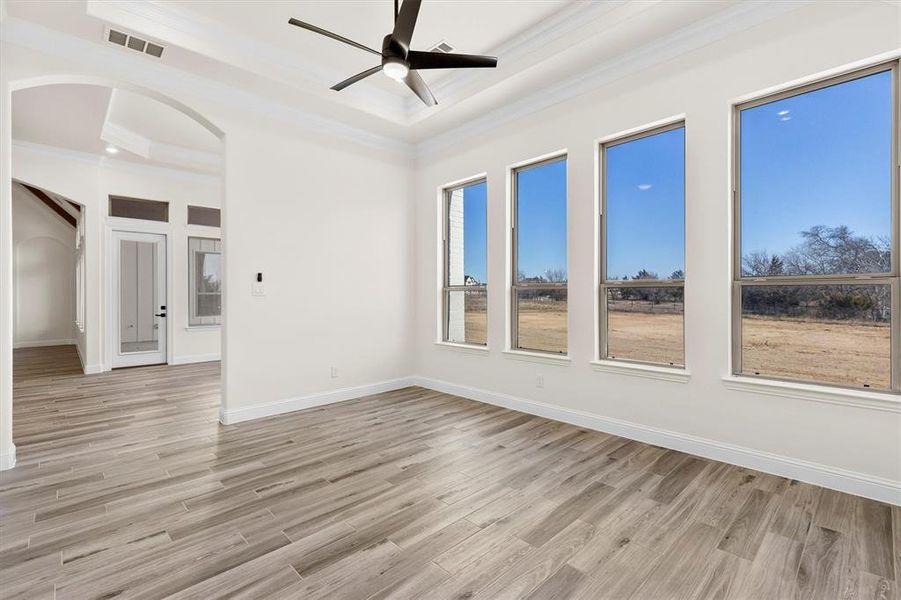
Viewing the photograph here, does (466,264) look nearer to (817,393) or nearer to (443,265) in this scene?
(443,265)

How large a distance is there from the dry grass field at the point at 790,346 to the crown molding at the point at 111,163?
21.8 feet

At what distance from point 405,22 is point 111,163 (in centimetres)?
668

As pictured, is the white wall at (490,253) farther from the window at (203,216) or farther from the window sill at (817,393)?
the window at (203,216)

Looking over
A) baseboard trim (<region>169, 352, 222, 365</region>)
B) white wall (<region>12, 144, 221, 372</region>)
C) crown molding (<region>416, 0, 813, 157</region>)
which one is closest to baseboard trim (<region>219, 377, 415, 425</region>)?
crown molding (<region>416, 0, 813, 157</region>)

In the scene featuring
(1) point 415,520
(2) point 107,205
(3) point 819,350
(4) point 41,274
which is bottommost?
(1) point 415,520

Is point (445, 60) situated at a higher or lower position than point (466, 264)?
higher

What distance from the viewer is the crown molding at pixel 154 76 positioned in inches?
123

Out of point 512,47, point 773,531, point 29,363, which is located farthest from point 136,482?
point 29,363

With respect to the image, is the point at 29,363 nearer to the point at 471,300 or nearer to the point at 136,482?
the point at 136,482

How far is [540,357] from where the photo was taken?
14.2 ft

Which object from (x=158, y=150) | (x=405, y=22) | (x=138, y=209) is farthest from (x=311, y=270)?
(x=138, y=209)

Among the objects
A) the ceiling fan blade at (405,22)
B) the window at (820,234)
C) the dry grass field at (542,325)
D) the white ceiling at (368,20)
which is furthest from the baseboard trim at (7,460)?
the window at (820,234)

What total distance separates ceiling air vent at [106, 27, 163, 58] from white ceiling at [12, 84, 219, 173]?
1426 mm

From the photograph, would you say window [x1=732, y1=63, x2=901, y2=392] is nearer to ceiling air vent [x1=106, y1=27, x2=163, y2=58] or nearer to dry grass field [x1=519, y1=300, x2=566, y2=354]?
dry grass field [x1=519, y1=300, x2=566, y2=354]
